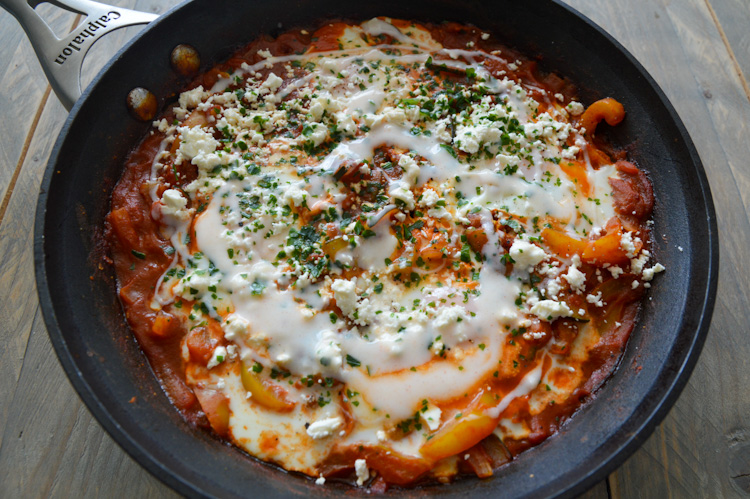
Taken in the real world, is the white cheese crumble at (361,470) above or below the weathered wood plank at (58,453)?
above

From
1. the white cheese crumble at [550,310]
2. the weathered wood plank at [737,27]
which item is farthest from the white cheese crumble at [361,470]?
the weathered wood plank at [737,27]

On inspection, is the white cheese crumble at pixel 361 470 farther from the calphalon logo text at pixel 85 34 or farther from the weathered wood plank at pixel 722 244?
the calphalon logo text at pixel 85 34

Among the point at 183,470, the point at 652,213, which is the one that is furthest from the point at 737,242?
the point at 183,470

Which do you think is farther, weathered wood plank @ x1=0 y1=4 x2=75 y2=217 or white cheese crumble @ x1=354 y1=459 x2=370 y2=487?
weathered wood plank @ x1=0 y1=4 x2=75 y2=217

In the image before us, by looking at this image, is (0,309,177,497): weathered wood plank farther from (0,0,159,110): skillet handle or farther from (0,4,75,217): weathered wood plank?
(0,0,159,110): skillet handle

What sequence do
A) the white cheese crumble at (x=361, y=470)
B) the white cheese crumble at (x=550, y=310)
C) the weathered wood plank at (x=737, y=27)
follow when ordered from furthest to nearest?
the weathered wood plank at (x=737, y=27)
the white cheese crumble at (x=550, y=310)
the white cheese crumble at (x=361, y=470)

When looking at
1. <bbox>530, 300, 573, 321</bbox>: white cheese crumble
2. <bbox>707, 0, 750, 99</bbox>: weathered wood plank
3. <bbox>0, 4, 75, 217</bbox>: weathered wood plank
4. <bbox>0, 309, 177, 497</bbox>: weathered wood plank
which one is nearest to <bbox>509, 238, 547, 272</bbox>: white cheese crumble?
<bbox>530, 300, 573, 321</bbox>: white cheese crumble

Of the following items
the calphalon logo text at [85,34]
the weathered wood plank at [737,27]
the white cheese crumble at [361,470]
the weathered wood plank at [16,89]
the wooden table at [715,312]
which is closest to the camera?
the white cheese crumble at [361,470]

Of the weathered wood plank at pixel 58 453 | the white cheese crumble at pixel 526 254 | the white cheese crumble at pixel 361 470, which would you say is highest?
the white cheese crumble at pixel 526 254
